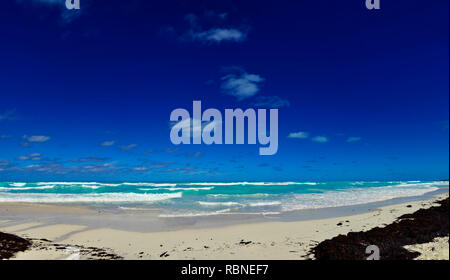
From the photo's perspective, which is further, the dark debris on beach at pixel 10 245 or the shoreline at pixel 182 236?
the shoreline at pixel 182 236

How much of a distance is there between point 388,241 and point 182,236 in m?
6.52

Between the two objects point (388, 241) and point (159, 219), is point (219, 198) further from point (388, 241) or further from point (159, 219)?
point (388, 241)

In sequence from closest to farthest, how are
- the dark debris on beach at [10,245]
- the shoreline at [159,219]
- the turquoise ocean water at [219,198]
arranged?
the dark debris on beach at [10,245]
the shoreline at [159,219]
the turquoise ocean water at [219,198]

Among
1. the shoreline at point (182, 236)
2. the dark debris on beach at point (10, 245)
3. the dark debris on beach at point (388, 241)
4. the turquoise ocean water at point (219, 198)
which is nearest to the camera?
the dark debris on beach at point (388, 241)

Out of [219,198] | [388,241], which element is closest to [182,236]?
[388,241]

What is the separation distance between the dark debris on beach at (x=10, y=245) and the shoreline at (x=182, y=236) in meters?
0.25

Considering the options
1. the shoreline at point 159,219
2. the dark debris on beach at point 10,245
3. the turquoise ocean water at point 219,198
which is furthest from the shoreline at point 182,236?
the turquoise ocean water at point 219,198

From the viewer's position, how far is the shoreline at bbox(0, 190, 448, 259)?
8883mm

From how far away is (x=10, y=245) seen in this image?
9266 mm

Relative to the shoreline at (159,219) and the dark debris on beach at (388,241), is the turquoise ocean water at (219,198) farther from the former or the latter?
the dark debris on beach at (388,241)

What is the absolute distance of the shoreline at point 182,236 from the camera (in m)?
8.88

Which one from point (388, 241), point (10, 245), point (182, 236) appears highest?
point (388, 241)

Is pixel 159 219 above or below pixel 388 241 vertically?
below
